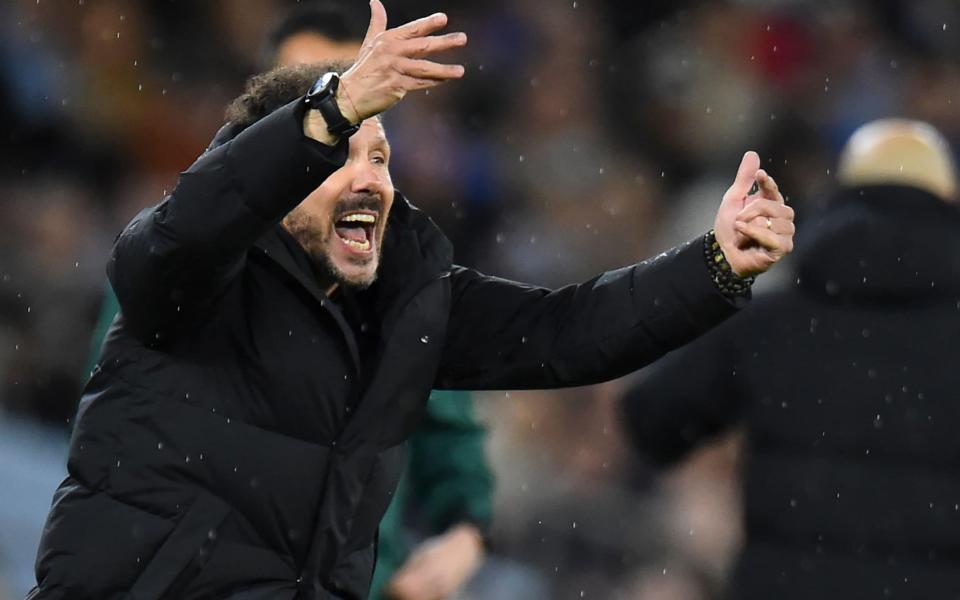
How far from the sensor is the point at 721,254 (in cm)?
352

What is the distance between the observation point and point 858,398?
4156mm

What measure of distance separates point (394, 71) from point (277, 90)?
1.92 ft

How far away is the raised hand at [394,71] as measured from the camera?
308cm

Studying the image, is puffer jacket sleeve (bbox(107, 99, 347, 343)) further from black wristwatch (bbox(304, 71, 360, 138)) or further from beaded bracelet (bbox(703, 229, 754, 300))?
beaded bracelet (bbox(703, 229, 754, 300))

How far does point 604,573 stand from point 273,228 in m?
2.97

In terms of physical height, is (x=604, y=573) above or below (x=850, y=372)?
below

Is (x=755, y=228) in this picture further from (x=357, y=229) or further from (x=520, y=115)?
(x=520, y=115)

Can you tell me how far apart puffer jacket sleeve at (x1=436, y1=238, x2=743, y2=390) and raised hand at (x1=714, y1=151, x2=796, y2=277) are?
7 centimetres

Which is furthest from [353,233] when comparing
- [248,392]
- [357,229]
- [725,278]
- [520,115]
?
[520,115]

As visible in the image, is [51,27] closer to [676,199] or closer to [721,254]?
[676,199]

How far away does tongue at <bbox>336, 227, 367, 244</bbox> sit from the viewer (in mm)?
3625

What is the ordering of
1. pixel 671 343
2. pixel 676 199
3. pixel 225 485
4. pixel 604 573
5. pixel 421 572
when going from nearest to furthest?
pixel 225 485, pixel 671 343, pixel 421 572, pixel 604 573, pixel 676 199

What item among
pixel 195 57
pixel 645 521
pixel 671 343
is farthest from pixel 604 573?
pixel 195 57

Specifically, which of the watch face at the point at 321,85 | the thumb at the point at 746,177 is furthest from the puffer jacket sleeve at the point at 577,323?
the watch face at the point at 321,85
